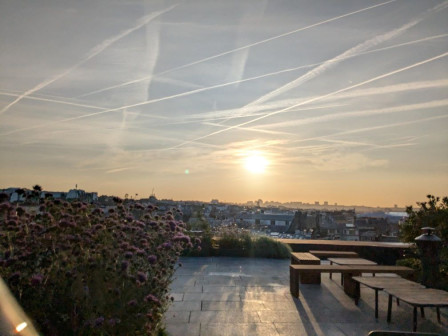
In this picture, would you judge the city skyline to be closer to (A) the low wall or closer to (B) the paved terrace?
(A) the low wall

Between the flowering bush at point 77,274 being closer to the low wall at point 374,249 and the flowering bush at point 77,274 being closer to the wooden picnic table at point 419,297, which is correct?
the wooden picnic table at point 419,297

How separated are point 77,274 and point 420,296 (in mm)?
3826

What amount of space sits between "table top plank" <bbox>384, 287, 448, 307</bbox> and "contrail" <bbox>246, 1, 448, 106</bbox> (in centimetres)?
613

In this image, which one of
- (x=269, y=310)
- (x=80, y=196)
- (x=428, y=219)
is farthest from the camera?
(x=428, y=219)

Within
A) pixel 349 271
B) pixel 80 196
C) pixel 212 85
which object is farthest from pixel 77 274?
pixel 212 85

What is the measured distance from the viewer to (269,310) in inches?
222

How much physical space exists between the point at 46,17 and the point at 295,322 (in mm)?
6607

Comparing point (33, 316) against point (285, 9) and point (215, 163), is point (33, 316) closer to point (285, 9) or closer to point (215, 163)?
point (285, 9)

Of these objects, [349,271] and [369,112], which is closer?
[349,271]

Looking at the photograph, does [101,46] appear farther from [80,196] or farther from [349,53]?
[349,53]

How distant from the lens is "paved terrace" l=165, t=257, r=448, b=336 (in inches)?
190

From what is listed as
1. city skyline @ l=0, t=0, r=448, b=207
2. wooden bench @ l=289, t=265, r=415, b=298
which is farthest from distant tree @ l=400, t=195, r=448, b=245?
wooden bench @ l=289, t=265, r=415, b=298

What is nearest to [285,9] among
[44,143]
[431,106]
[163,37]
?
[163,37]

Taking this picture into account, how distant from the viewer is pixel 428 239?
615cm
